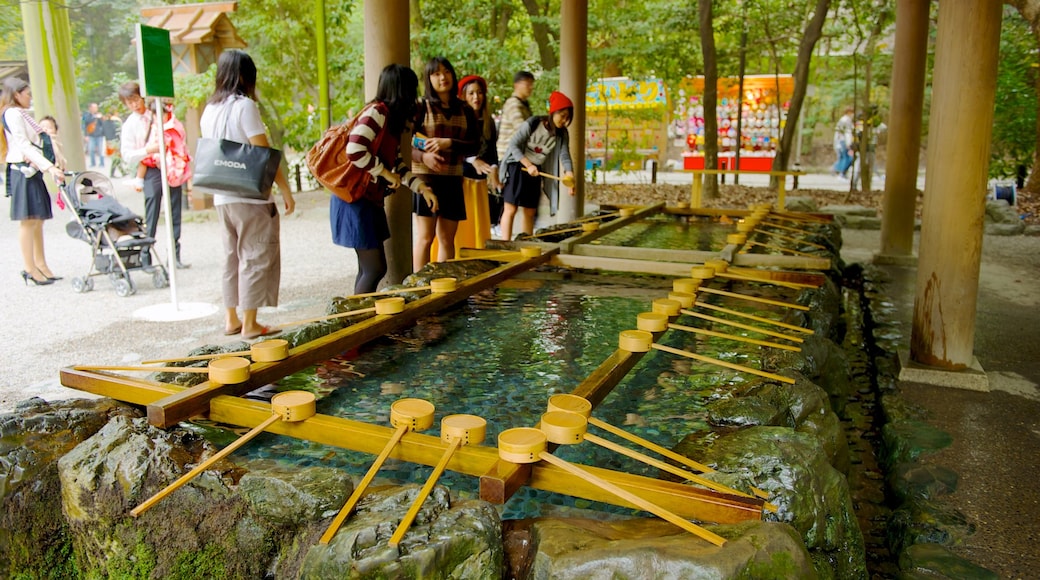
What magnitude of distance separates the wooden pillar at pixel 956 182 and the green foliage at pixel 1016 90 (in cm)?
973

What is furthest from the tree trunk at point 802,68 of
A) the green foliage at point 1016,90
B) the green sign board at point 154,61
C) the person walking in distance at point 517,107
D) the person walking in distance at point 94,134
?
the person walking in distance at point 94,134

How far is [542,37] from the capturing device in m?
12.2

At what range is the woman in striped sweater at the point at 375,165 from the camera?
3.91 meters

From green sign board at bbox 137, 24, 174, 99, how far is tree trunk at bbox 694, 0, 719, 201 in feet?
26.8

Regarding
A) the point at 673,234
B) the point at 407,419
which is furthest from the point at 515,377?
the point at 673,234

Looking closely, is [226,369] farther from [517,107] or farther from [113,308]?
[517,107]

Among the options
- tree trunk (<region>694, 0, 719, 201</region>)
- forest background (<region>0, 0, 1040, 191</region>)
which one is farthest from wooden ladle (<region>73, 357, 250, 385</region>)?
tree trunk (<region>694, 0, 719, 201</region>)

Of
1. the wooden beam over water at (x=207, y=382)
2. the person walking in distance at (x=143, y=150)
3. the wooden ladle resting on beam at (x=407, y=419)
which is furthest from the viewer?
the person walking in distance at (x=143, y=150)

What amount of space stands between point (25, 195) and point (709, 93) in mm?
9345

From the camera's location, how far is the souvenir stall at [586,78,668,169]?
48.1 ft

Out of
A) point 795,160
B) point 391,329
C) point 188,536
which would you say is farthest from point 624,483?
point 795,160

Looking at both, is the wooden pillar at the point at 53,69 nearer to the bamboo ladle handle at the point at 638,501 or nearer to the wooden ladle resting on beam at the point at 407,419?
the wooden ladle resting on beam at the point at 407,419

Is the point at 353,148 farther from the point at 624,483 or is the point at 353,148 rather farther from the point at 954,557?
the point at 954,557

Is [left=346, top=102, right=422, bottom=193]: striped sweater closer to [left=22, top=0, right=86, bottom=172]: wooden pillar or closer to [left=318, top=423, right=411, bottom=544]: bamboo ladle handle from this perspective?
[left=318, top=423, right=411, bottom=544]: bamboo ladle handle
